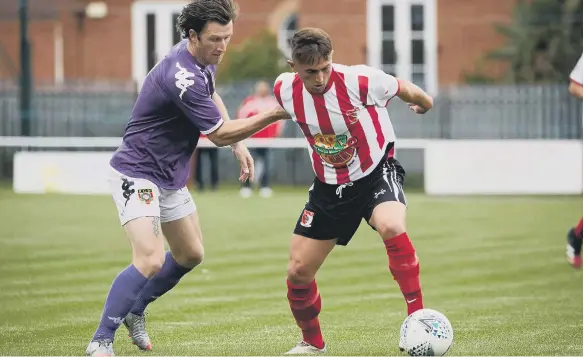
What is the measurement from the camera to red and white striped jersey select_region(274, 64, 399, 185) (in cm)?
766

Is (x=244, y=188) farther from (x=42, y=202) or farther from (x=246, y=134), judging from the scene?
(x=246, y=134)

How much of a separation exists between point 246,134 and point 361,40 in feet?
77.8

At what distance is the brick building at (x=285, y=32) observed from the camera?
101 feet

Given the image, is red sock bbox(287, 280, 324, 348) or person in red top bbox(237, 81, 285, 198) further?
person in red top bbox(237, 81, 285, 198)

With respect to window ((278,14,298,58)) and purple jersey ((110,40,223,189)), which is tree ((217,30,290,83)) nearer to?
window ((278,14,298,58))

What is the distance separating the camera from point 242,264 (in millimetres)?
13211

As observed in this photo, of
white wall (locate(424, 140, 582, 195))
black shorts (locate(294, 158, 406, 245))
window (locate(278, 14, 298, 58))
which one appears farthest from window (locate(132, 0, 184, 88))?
black shorts (locate(294, 158, 406, 245))

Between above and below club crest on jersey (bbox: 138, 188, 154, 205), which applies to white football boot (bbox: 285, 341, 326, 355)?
below

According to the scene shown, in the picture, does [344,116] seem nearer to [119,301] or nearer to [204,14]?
[204,14]

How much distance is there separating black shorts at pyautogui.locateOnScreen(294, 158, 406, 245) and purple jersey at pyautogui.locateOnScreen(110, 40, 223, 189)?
2.54 ft

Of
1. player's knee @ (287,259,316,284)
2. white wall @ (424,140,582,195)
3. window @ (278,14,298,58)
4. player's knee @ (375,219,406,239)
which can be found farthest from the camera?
window @ (278,14,298,58)

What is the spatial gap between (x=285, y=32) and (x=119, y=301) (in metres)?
24.9

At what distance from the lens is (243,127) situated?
7.69 meters

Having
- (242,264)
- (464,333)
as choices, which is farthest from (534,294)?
(242,264)
